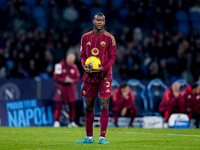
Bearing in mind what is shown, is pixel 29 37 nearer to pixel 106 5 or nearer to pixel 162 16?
A: pixel 106 5

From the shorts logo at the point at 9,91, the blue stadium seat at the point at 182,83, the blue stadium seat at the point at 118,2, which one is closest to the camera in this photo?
the shorts logo at the point at 9,91

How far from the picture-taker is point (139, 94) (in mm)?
20234

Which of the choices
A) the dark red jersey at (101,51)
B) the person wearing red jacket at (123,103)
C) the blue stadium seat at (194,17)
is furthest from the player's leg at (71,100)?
the blue stadium seat at (194,17)

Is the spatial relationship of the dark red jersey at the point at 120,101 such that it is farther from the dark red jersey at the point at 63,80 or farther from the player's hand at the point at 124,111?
the dark red jersey at the point at 63,80

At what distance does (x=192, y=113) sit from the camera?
1895 centimetres

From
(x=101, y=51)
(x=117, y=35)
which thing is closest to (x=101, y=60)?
(x=101, y=51)

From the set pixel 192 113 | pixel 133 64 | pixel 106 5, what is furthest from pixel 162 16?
pixel 192 113

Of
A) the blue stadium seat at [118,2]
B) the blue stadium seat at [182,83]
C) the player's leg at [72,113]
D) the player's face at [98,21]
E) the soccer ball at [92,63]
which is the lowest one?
the player's leg at [72,113]

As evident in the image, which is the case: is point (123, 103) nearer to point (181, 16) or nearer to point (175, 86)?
point (175, 86)

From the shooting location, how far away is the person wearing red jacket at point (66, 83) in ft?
60.4

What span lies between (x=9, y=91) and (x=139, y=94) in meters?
4.60

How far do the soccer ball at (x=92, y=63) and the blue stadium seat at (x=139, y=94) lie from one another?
10112 mm

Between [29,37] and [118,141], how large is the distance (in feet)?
41.1

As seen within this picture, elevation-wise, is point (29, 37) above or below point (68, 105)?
above
